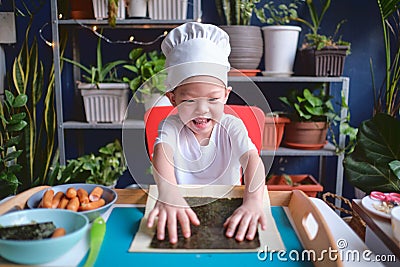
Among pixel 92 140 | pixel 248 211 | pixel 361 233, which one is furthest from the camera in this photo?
pixel 92 140

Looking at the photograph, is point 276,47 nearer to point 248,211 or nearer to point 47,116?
point 47,116

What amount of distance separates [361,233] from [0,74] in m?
1.79

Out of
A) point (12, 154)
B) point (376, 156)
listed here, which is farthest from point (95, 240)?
point (12, 154)

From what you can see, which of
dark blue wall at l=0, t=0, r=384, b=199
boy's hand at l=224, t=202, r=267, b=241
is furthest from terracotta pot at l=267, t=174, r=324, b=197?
boy's hand at l=224, t=202, r=267, b=241

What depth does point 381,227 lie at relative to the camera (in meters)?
0.79

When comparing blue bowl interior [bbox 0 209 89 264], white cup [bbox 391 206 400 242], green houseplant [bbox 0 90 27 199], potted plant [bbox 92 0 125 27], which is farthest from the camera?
potted plant [bbox 92 0 125 27]

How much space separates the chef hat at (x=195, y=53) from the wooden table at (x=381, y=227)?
40cm

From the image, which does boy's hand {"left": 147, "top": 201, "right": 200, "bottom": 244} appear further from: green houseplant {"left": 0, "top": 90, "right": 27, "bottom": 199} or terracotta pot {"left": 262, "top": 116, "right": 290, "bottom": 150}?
terracotta pot {"left": 262, "top": 116, "right": 290, "bottom": 150}

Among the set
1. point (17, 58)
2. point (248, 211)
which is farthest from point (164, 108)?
point (17, 58)

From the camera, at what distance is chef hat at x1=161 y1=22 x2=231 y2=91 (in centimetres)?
76

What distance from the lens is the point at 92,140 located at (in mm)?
2299

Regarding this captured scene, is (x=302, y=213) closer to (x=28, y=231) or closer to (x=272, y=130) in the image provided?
(x=28, y=231)

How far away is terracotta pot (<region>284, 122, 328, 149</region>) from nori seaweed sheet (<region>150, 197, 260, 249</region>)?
47.1 inches

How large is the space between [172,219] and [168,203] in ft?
0.17
